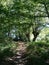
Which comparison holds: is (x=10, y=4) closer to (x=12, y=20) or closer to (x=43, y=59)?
(x=12, y=20)

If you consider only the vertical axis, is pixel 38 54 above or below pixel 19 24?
below

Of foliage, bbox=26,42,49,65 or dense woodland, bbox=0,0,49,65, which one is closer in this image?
foliage, bbox=26,42,49,65

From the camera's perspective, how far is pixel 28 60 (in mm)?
10781

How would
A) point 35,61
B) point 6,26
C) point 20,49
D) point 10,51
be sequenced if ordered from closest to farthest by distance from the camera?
1. point 35,61
2. point 6,26
3. point 10,51
4. point 20,49

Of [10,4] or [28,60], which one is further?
[10,4]

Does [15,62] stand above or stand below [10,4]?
below

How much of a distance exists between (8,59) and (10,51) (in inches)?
52.4

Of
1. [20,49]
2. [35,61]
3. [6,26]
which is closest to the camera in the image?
[35,61]

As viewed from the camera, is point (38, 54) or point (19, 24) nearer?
point (38, 54)

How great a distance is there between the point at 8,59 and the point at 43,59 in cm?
198

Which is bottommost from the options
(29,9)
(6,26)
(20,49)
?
(20,49)

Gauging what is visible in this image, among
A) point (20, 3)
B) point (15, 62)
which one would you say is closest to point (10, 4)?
point (20, 3)

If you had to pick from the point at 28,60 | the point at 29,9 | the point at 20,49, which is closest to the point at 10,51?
the point at 20,49

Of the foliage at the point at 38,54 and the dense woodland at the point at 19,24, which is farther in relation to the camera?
the dense woodland at the point at 19,24
